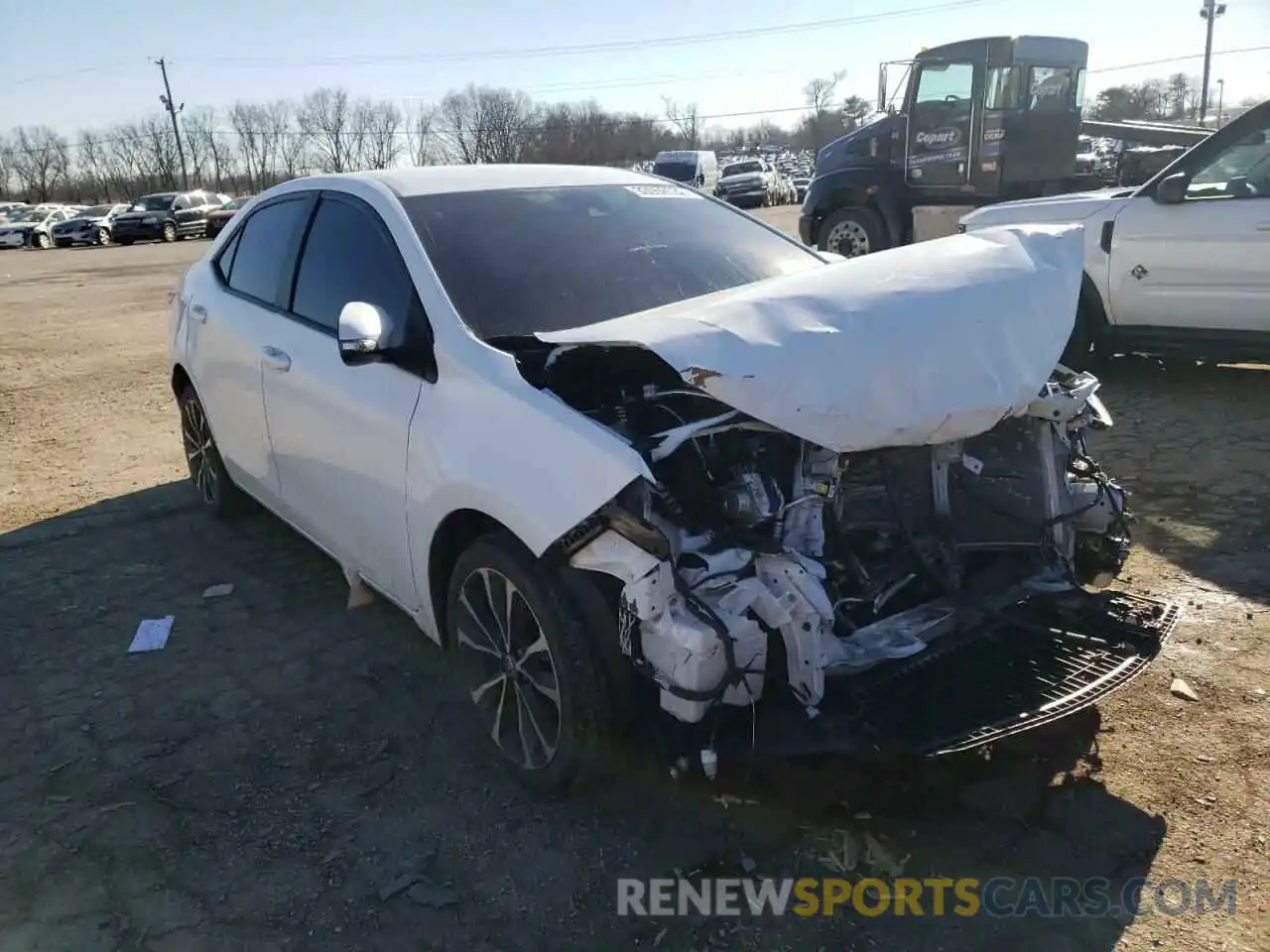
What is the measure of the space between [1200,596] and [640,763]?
2563 millimetres

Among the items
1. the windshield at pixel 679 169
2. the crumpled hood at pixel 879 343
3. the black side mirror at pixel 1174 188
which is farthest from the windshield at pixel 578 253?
the windshield at pixel 679 169

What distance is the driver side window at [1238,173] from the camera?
633cm

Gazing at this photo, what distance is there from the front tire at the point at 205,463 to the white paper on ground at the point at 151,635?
3.54 feet

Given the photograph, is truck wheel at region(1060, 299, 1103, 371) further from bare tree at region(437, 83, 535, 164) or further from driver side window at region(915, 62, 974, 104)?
bare tree at region(437, 83, 535, 164)

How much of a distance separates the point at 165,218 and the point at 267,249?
35.0 m

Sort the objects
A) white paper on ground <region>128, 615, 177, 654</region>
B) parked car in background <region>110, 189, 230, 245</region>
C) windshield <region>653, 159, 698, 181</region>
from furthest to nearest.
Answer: parked car in background <region>110, 189, 230, 245</region>, windshield <region>653, 159, 698, 181</region>, white paper on ground <region>128, 615, 177, 654</region>

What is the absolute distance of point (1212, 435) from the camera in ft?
19.8

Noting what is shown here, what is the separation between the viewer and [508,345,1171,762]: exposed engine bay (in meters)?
2.56

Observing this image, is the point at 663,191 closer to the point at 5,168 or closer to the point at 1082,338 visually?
the point at 1082,338

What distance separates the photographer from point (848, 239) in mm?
12367

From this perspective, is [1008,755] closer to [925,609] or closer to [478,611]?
[925,609]

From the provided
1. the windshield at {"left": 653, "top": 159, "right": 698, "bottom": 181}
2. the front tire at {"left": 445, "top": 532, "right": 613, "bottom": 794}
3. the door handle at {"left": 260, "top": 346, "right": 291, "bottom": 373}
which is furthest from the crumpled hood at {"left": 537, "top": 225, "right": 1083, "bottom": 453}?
the windshield at {"left": 653, "top": 159, "right": 698, "bottom": 181}

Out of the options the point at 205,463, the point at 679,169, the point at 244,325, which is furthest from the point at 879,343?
the point at 679,169

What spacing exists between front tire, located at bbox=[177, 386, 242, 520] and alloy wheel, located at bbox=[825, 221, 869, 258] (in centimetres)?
866
